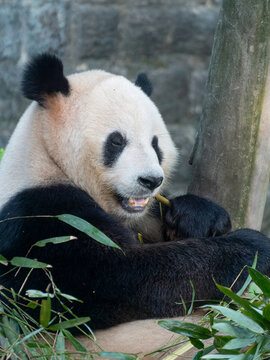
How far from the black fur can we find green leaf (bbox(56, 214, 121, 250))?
16cm

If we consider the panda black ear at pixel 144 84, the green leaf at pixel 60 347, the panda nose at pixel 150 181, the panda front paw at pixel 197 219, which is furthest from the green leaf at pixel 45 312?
the panda black ear at pixel 144 84

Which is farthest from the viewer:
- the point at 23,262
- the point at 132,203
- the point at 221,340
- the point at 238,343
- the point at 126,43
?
the point at 126,43

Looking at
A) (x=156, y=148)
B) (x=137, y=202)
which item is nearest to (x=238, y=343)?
(x=137, y=202)

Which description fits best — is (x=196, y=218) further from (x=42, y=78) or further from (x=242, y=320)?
(x=242, y=320)

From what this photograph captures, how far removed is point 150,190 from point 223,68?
2.79ft

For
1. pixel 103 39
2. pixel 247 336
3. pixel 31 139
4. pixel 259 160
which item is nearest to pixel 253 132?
Result: pixel 259 160

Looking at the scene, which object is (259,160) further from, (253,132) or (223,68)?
(223,68)

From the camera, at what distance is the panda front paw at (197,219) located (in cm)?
332

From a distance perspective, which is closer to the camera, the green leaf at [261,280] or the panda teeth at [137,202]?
the green leaf at [261,280]

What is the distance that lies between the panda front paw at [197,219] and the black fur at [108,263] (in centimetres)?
31

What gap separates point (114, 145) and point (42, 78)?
1.60 ft

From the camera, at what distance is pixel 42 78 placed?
10.2ft

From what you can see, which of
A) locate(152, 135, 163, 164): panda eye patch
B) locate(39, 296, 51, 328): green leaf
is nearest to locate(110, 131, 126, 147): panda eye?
locate(152, 135, 163, 164): panda eye patch

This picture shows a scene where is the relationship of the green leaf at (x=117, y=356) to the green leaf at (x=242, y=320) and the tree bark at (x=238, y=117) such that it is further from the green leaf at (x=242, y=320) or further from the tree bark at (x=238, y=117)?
the tree bark at (x=238, y=117)
